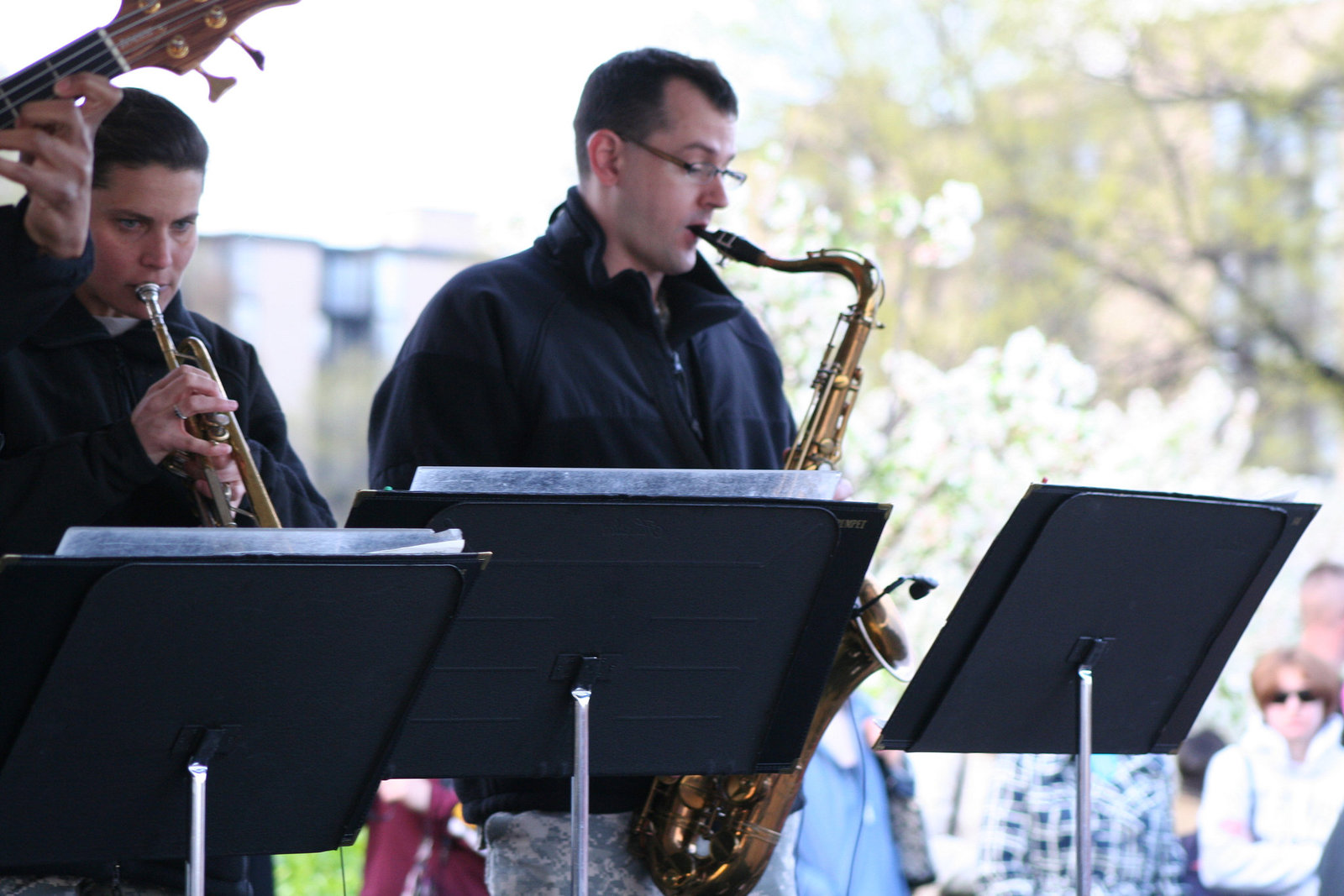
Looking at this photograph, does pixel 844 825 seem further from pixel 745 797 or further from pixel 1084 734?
pixel 1084 734

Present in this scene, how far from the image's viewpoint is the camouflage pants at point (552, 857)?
231cm

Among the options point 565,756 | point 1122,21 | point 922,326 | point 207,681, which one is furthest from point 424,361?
point 1122,21

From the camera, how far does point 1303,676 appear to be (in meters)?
4.55

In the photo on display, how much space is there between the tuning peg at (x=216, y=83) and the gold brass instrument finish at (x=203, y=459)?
0.28 meters

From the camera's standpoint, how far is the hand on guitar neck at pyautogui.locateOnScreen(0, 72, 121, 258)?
170cm

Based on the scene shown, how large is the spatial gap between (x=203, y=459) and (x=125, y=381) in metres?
0.22

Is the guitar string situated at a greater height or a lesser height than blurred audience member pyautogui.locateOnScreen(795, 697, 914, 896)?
greater

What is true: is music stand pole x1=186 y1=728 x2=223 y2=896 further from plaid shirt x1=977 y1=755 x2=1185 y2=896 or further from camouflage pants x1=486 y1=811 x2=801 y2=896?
plaid shirt x1=977 y1=755 x2=1185 y2=896

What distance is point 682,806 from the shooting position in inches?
96.7

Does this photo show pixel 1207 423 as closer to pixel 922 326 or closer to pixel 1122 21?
pixel 922 326

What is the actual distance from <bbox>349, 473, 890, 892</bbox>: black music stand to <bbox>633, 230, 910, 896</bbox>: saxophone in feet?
1.17

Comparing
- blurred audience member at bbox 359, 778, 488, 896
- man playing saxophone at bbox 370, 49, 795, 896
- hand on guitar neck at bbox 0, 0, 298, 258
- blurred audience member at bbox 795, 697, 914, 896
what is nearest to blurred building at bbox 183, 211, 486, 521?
blurred audience member at bbox 359, 778, 488, 896

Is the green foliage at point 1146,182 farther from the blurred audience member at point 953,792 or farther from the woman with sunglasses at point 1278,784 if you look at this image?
the woman with sunglasses at point 1278,784

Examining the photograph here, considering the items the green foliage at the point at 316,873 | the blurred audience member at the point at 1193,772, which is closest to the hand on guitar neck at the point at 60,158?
the green foliage at the point at 316,873
